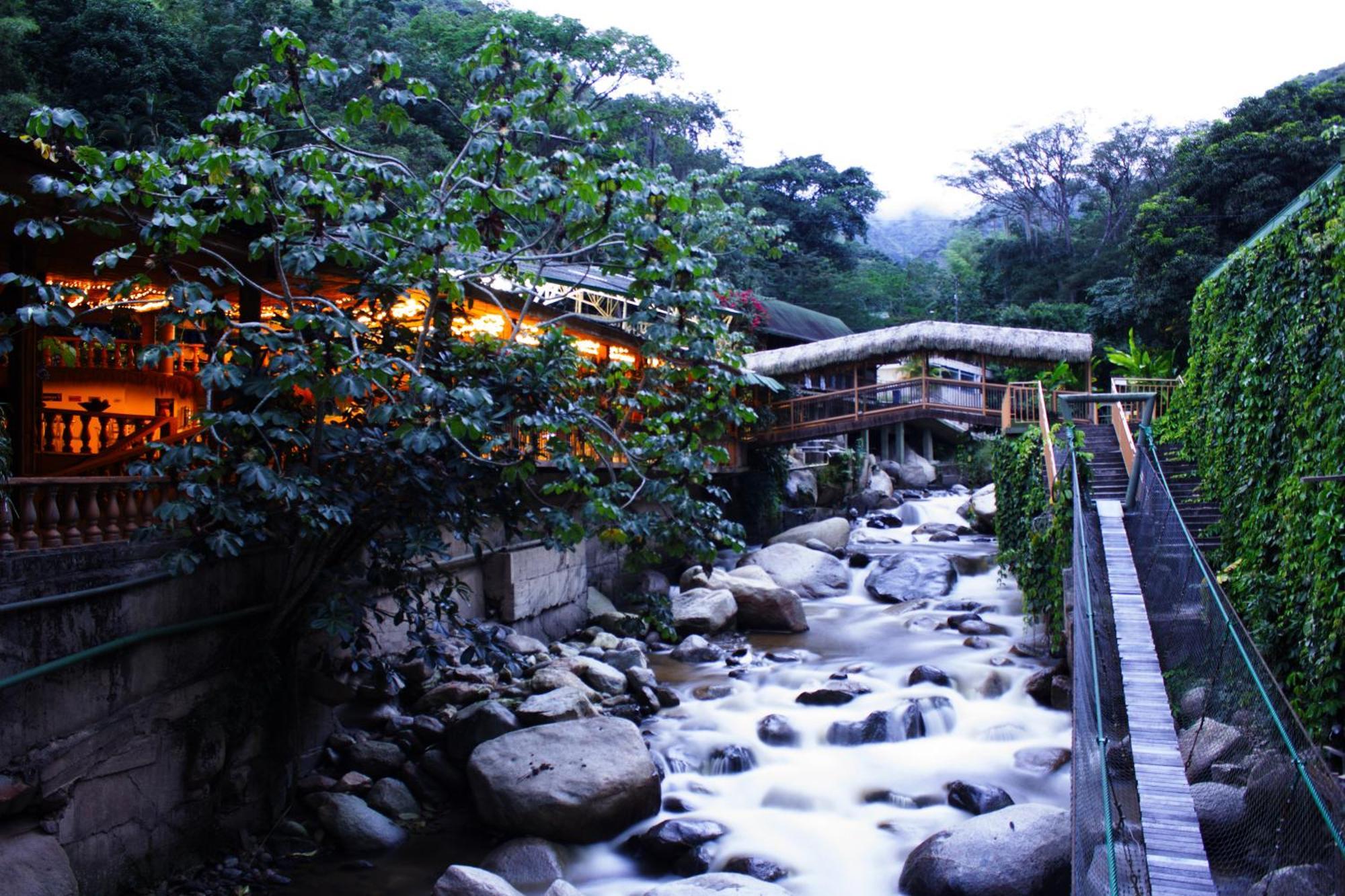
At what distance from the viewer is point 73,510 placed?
19.9 feet

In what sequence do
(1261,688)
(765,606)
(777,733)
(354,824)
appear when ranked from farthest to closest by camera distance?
(765,606), (777,733), (354,824), (1261,688)

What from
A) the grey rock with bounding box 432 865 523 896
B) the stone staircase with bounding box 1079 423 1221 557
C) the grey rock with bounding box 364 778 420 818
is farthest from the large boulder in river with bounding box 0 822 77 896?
the stone staircase with bounding box 1079 423 1221 557

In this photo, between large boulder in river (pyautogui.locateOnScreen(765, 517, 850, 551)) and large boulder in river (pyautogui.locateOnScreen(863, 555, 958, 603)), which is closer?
large boulder in river (pyautogui.locateOnScreen(863, 555, 958, 603))

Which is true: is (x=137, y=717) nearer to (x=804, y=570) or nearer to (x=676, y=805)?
(x=676, y=805)

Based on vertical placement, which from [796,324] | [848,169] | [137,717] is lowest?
[137,717]

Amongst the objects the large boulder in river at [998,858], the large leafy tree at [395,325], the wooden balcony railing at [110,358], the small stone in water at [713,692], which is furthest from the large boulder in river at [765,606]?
the large boulder in river at [998,858]

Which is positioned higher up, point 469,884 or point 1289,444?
point 1289,444

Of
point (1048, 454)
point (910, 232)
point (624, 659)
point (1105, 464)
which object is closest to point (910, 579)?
point (1105, 464)

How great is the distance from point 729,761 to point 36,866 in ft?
17.6

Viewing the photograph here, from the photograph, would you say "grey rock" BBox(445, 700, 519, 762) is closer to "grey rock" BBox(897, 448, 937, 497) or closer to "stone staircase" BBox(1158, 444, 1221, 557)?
"stone staircase" BBox(1158, 444, 1221, 557)

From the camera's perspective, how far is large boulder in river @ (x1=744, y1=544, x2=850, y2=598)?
656 inches

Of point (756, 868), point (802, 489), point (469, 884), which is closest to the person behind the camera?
point (469, 884)

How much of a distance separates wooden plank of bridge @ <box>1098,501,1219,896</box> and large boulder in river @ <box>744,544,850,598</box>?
8.31m

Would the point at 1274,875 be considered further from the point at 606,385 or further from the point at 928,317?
the point at 928,317
